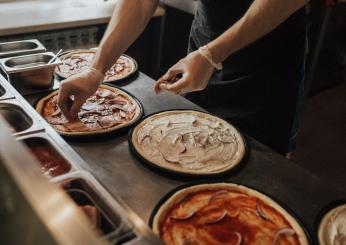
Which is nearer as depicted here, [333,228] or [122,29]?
[333,228]

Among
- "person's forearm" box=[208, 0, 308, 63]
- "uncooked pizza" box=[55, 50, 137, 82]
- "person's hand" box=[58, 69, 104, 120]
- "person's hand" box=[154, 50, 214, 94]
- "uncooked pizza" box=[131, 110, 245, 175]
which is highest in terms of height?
A: "person's forearm" box=[208, 0, 308, 63]

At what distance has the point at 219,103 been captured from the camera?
199 cm

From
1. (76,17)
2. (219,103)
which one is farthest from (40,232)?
(76,17)

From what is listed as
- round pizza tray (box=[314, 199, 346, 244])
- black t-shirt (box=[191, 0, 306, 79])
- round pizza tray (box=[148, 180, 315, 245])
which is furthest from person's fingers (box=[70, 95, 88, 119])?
round pizza tray (box=[314, 199, 346, 244])

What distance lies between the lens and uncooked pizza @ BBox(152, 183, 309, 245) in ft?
3.76

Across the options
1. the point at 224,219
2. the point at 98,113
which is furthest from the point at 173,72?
the point at 224,219

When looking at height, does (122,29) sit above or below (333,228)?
above

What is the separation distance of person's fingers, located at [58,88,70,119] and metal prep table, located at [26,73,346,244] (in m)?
0.20

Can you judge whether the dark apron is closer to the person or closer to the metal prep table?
the person

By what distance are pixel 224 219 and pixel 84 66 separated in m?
1.37

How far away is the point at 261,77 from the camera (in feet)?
6.19

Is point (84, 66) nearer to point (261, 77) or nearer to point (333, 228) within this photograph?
point (261, 77)

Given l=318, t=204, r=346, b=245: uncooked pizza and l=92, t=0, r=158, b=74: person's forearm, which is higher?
l=92, t=0, r=158, b=74: person's forearm

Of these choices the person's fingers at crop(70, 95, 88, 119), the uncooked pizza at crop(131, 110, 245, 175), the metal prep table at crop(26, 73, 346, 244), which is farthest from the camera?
the person's fingers at crop(70, 95, 88, 119)
